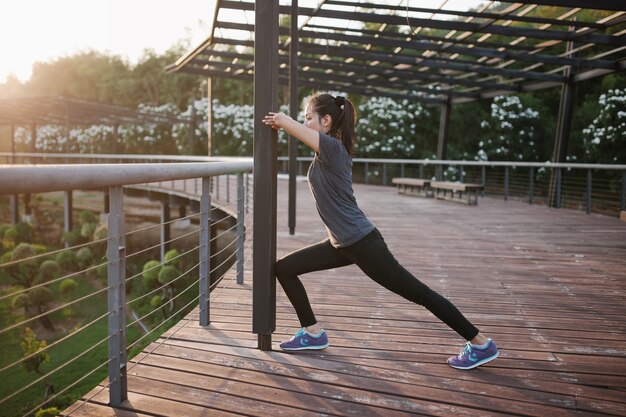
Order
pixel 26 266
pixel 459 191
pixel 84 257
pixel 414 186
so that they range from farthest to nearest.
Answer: pixel 84 257 < pixel 414 186 < pixel 26 266 < pixel 459 191

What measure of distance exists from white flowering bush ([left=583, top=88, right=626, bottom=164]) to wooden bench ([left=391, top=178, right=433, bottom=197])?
5201mm

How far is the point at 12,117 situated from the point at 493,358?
25251 mm

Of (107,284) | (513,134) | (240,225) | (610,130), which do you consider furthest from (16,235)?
(610,130)

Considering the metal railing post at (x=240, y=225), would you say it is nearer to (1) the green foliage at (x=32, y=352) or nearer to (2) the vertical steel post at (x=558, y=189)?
(1) the green foliage at (x=32, y=352)

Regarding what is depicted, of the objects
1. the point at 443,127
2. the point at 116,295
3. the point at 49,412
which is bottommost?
the point at 49,412

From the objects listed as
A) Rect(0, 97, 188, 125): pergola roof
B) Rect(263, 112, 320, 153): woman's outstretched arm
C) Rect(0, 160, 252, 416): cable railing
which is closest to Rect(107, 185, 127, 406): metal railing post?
Rect(0, 160, 252, 416): cable railing

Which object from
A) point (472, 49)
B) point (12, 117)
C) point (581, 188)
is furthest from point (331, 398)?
point (12, 117)

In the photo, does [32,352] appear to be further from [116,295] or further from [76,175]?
[76,175]

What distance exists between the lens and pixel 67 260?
16031mm

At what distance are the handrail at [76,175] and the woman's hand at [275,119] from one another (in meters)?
0.47

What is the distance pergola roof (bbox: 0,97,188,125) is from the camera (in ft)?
65.8

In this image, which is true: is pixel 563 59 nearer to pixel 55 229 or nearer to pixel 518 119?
A: pixel 518 119

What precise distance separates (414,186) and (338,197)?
1247cm

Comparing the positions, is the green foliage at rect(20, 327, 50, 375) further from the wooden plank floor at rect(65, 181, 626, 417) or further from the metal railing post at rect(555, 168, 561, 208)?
the metal railing post at rect(555, 168, 561, 208)
